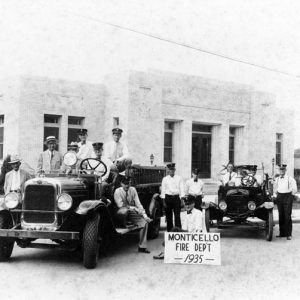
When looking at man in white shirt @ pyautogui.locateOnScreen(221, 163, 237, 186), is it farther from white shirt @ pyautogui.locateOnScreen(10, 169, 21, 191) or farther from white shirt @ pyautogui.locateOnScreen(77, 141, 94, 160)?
white shirt @ pyautogui.locateOnScreen(10, 169, 21, 191)

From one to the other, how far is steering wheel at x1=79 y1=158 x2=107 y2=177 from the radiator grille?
947mm

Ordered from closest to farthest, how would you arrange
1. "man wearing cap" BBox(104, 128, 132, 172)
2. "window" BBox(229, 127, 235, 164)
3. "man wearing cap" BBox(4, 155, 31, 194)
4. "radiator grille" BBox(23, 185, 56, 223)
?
"radiator grille" BBox(23, 185, 56, 223)
"man wearing cap" BBox(4, 155, 31, 194)
"man wearing cap" BBox(104, 128, 132, 172)
"window" BBox(229, 127, 235, 164)

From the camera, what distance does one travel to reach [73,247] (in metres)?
7.45

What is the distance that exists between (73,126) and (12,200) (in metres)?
11.7

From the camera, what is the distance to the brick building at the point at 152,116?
1797cm

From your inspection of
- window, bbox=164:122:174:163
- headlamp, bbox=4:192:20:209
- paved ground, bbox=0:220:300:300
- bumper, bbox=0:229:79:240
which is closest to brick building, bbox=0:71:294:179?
window, bbox=164:122:174:163

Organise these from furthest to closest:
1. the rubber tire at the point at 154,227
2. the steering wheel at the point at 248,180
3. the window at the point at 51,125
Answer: the window at the point at 51,125 < the steering wheel at the point at 248,180 < the rubber tire at the point at 154,227

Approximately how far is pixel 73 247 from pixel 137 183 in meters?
2.69

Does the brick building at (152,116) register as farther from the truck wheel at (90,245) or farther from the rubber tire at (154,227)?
the truck wheel at (90,245)

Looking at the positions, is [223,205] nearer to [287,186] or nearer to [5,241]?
[287,186]

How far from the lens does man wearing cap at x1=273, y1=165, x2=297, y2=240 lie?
1087cm

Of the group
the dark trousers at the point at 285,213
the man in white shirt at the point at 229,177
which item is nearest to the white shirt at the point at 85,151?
the man in white shirt at the point at 229,177

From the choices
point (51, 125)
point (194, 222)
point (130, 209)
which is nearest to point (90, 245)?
point (130, 209)

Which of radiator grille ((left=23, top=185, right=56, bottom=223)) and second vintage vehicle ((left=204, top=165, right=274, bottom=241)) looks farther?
second vintage vehicle ((left=204, top=165, right=274, bottom=241))
